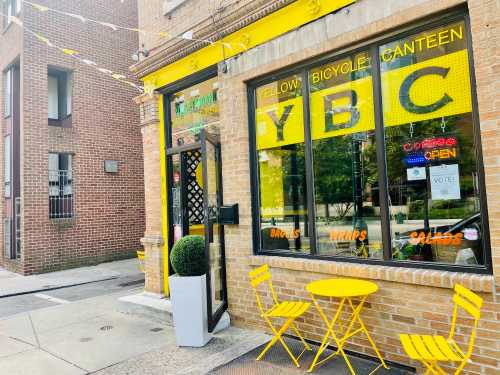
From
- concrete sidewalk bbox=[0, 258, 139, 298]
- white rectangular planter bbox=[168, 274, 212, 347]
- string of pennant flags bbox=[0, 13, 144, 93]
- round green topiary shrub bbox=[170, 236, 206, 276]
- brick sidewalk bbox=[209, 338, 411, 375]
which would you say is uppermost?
string of pennant flags bbox=[0, 13, 144, 93]

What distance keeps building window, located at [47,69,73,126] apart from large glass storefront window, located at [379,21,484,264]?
10474 millimetres

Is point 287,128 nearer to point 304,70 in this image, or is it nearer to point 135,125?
point 304,70

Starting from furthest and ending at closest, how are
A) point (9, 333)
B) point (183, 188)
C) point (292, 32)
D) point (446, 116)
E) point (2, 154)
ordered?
point (2, 154), point (183, 188), point (9, 333), point (292, 32), point (446, 116)

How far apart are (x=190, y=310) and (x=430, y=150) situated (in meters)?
3.17

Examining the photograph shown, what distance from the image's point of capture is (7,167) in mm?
12125

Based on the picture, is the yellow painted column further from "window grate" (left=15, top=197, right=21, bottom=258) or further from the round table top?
"window grate" (left=15, top=197, right=21, bottom=258)

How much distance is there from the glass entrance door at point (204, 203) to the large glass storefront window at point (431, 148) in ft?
6.87

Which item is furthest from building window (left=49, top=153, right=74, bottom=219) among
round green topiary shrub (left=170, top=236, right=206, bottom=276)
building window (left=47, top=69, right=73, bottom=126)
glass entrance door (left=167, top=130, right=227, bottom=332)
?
round green topiary shrub (left=170, top=236, right=206, bottom=276)

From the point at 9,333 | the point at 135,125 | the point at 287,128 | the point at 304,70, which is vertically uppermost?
the point at 135,125

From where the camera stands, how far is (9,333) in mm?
5469

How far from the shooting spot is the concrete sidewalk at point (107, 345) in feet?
13.5

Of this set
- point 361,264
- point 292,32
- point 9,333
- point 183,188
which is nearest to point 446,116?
point 361,264

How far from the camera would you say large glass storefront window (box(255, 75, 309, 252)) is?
15.6ft

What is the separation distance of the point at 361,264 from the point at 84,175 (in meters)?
9.50
